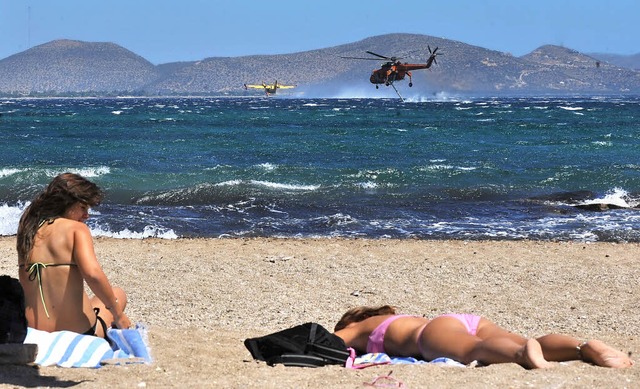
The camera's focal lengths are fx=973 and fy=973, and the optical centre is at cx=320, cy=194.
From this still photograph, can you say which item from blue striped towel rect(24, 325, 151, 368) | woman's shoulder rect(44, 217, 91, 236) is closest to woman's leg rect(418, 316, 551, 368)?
blue striped towel rect(24, 325, 151, 368)

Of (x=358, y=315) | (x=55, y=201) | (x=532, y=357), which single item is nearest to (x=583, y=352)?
(x=532, y=357)

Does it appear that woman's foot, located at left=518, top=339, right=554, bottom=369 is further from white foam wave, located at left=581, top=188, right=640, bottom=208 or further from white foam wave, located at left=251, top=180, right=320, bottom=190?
white foam wave, located at left=251, top=180, right=320, bottom=190

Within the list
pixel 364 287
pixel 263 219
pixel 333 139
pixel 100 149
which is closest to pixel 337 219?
pixel 263 219

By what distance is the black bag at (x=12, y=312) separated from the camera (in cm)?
560

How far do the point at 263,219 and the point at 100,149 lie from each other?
20852 mm

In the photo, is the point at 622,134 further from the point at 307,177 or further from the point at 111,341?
the point at 111,341

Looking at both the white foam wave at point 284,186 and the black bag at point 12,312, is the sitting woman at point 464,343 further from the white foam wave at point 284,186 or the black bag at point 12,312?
the white foam wave at point 284,186

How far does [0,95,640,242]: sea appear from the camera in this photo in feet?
51.2

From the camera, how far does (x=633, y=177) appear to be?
79.8ft

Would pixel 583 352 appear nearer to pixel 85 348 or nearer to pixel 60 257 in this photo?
pixel 85 348

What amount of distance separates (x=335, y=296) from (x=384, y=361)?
11.2ft

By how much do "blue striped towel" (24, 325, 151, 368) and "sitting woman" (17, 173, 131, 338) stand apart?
0.30 ft

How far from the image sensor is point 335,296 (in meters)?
9.18

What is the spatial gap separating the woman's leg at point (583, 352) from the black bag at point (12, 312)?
3046 mm
